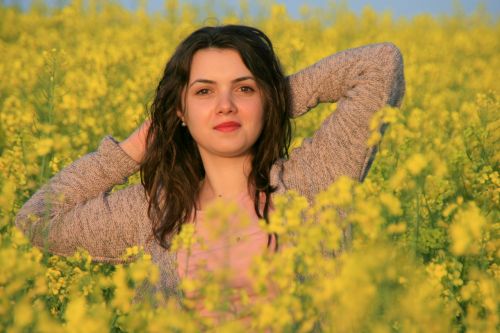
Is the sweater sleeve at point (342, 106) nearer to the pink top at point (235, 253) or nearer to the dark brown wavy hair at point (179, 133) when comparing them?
the dark brown wavy hair at point (179, 133)

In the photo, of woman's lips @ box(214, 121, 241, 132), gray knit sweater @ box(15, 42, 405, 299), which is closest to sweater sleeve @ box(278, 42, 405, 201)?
A: gray knit sweater @ box(15, 42, 405, 299)

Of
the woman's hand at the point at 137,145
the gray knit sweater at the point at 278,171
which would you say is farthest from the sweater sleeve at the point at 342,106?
the woman's hand at the point at 137,145

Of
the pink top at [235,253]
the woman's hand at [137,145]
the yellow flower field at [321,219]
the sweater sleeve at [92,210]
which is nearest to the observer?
the yellow flower field at [321,219]

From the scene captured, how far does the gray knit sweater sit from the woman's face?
210 millimetres

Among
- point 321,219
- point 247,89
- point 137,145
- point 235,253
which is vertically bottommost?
point 235,253

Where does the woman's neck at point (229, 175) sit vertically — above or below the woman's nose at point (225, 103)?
below

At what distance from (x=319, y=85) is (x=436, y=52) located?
6.37 metres

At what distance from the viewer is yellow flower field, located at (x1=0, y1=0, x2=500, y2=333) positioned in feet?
5.80

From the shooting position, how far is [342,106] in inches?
114

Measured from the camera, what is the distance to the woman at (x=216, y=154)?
278 centimetres

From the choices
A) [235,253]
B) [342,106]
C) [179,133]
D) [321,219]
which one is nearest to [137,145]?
[179,133]

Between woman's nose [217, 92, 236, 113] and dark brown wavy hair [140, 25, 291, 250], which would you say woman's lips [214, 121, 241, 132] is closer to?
woman's nose [217, 92, 236, 113]

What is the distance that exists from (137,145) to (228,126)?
1.73 ft

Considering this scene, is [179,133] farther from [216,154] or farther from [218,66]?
[218,66]
